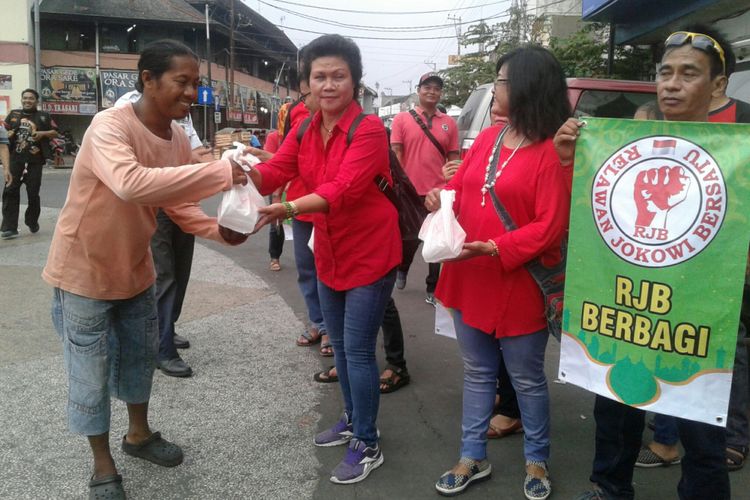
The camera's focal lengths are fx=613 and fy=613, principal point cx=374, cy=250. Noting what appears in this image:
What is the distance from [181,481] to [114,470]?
0.32 metres

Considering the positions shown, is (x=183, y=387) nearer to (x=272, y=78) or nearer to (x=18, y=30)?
(x=18, y=30)

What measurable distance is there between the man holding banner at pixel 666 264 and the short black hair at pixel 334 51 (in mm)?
994

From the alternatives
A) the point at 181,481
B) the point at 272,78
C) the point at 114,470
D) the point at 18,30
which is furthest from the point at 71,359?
the point at 272,78

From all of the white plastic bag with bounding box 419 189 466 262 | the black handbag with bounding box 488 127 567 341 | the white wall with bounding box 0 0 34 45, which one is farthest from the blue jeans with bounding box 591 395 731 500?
the white wall with bounding box 0 0 34 45

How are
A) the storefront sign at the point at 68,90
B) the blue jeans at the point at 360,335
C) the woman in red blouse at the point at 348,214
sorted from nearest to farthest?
the woman in red blouse at the point at 348,214, the blue jeans at the point at 360,335, the storefront sign at the point at 68,90

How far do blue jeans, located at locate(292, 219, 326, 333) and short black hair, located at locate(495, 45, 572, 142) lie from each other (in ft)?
7.08

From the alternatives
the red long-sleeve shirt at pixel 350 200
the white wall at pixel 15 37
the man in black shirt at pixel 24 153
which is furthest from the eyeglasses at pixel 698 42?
the white wall at pixel 15 37

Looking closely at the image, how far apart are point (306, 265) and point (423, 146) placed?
2.07 m

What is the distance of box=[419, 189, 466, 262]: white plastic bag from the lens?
2.49 m

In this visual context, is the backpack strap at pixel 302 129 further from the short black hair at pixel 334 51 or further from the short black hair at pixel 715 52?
the short black hair at pixel 715 52

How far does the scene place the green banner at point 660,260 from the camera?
2077mm

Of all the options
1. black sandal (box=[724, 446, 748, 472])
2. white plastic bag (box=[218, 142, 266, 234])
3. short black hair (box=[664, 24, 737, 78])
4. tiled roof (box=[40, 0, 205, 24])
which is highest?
tiled roof (box=[40, 0, 205, 24])

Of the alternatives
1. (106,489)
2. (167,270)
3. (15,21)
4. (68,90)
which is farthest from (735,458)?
(68,90)

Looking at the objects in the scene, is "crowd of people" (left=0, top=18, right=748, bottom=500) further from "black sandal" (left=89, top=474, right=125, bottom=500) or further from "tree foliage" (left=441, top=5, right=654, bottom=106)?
"tree foliage" (left=441, top=5, right=654, bottom=106)
